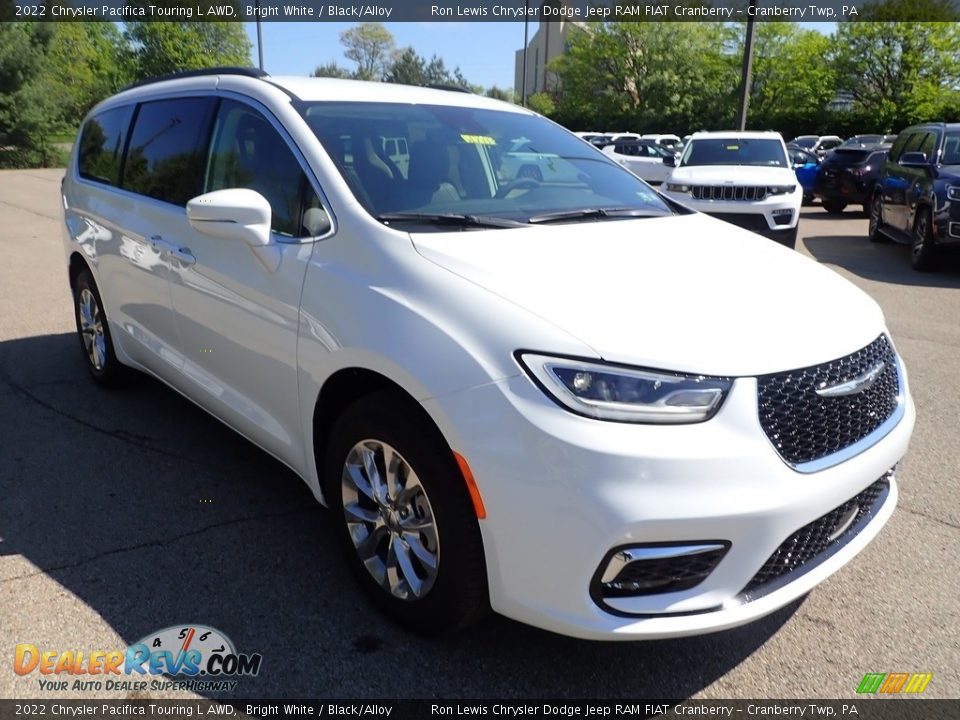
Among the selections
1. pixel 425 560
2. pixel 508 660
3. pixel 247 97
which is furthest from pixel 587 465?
pixel 247 97

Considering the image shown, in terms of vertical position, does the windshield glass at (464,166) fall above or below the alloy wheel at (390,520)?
above

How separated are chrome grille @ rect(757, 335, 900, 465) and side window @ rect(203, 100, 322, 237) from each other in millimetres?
1687

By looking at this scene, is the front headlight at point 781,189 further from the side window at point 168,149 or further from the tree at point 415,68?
the tree at point 415,68

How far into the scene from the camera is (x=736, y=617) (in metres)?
2.22

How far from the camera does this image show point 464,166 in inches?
134

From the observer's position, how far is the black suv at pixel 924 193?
367 inches

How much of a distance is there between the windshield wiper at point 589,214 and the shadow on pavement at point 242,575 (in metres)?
1.50

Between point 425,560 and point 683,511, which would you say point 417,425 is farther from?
point 683,511

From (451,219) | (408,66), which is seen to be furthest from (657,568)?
(408,66)

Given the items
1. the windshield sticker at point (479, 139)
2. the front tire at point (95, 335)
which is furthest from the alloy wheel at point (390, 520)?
the front tire at point (95, 335)

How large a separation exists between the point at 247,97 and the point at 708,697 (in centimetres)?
290

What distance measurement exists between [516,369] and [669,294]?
622 millimetres

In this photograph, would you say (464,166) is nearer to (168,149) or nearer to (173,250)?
(173,250)

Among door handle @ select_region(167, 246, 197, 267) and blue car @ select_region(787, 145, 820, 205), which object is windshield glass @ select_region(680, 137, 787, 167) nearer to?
blue car @ select_region(787, 145, 820, 205)
